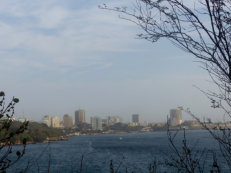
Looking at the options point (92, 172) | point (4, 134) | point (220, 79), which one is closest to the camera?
point (4, 134)

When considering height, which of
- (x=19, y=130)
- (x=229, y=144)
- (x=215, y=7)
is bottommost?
(x=229, y=144)

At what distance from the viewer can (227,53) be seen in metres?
2.59

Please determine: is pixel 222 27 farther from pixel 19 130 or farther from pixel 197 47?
pixel 19 130

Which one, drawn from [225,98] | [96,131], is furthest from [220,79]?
[96,131]

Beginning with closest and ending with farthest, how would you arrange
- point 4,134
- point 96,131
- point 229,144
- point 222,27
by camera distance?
point 4,134, point 222,27, point 229,144, point 96,131

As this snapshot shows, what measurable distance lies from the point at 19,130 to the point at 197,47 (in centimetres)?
168

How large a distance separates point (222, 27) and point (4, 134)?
1920mm

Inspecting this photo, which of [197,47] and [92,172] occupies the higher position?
[197,47]

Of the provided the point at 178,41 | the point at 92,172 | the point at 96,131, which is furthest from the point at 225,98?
the point at 96,131

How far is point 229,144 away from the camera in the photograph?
9.27ft

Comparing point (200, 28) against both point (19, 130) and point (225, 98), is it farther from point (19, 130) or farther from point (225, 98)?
point (19, 130)

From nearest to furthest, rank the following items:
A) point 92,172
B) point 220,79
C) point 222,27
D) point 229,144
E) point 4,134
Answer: point 4,134 < point 222,27 < point 229,144 < point 220,79 < point 92,172

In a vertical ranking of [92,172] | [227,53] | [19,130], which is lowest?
[92,172]

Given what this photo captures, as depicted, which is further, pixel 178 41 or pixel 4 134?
pixel 178 41
